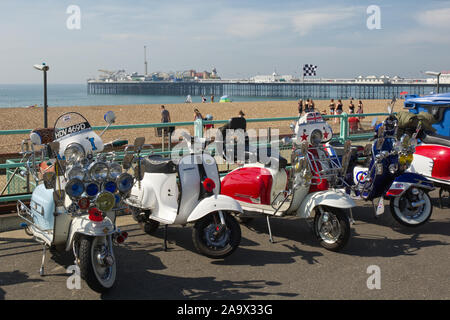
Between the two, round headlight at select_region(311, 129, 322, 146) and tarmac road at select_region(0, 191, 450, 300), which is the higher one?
round headlight at select_region(311, 129, 322, 146)

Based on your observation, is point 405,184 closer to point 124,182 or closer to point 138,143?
point 138,143

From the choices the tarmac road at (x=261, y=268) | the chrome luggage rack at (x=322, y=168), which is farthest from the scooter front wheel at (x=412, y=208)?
the chrome luggage rack at (x=322, y=168)

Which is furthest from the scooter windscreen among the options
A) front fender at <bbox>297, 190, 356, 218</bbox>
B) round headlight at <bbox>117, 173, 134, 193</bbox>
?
front fender at <bbox>297, 190, 356, 218</bbox>

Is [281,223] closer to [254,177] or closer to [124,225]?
[254,177]

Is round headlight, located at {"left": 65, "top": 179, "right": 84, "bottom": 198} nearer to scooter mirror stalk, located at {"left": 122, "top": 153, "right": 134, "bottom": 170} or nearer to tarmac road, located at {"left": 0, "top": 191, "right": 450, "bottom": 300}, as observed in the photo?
scooter mirror stalk, located at {"left": 122, "top": 153, "right": 134, "bottom": 170}

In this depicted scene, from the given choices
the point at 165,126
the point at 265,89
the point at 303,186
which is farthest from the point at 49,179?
the point at 265,89

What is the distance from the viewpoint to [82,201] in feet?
14.9

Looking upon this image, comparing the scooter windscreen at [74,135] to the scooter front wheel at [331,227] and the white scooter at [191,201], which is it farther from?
the scooter front wheel at [331,227]

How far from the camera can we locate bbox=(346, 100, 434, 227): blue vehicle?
21.9ft

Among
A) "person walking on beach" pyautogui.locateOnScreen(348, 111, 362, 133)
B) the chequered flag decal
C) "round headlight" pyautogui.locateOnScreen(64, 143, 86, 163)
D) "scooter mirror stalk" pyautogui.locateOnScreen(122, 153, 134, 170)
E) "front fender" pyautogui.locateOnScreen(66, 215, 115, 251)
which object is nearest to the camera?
"front fender" pyautogui.locateOnScreen(66, 215, 115, 251)

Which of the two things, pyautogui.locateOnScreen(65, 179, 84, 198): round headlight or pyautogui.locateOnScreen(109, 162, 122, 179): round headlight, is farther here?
pyautogui.locateOnScreen(109, 162, 122, 179): round headlight

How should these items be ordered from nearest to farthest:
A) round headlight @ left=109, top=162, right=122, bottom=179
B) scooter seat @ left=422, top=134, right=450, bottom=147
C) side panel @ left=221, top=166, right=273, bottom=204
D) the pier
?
round headlight @ left=109, top=162, right=122, bottom=179
side panel @ left=221, top=166, right=273, bottom=204
scooter seat @ left=422, top=134, right=450, bottom=147
the pier

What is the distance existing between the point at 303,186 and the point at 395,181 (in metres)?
1.45

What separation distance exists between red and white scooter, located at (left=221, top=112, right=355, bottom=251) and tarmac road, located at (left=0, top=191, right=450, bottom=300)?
324 mm
